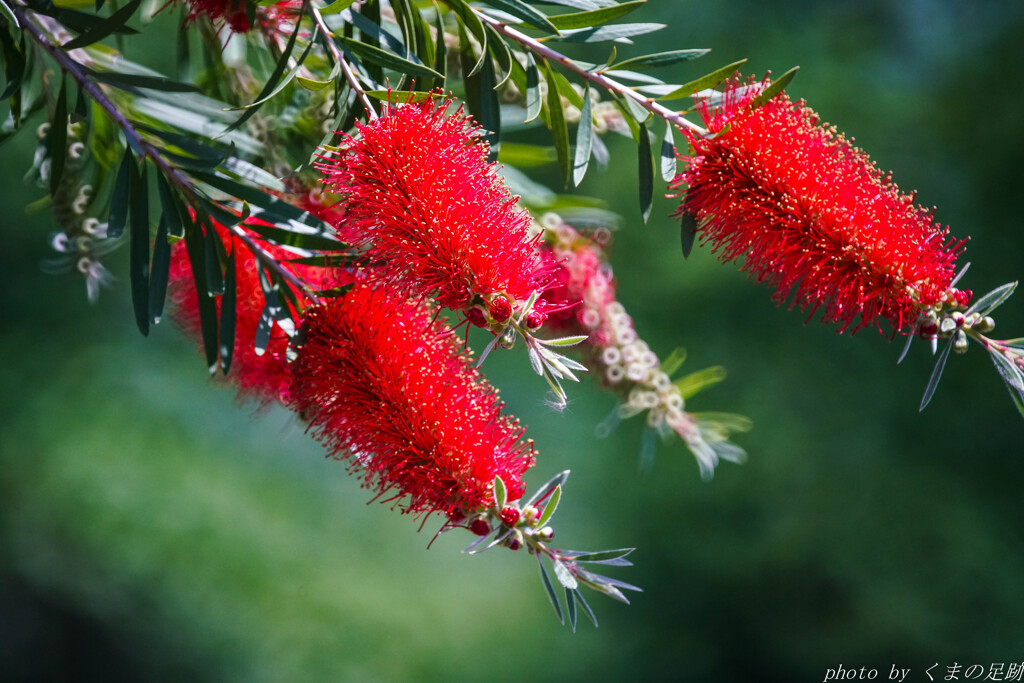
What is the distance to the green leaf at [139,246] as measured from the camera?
0.46 m

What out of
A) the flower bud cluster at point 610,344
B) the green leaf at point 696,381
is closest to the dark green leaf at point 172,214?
the flower bud cluster at point 610,344

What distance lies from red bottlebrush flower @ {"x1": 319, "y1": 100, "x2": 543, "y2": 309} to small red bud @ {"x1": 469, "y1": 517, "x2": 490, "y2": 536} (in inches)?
4.2

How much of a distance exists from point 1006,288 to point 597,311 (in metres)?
0.38

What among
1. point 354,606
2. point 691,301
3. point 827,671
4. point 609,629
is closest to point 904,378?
point 691,301

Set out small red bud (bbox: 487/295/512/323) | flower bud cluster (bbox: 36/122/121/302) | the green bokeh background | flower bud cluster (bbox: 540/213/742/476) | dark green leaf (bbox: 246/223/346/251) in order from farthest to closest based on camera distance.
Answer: the green bokeh background → flower bud cluster (bbox: 540/213/742/476) → flower bud cluster (bbox: 36/122/121/302) → dark green leaf (bbox: 246/223/346/251) → small red bud (bbox: 487/295/512/323)

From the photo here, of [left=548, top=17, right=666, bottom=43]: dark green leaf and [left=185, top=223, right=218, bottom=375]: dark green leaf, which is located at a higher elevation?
[left=548, top=17, right=666, bottom=43]: dark green leaf

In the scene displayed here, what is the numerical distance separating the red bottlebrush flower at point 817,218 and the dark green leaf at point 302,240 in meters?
0.19

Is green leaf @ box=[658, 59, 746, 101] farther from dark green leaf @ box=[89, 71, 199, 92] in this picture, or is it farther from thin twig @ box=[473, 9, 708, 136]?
dark green leaf @ box=[89, 71, 199, 92]

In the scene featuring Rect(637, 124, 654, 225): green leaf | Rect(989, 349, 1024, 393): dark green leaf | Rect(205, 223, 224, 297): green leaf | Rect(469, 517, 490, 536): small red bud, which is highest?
Rect(637, 124, 654, 225): green leaf

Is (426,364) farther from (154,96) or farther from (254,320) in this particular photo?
(154,96)

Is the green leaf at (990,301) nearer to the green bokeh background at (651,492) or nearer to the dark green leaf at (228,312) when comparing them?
the dark green leaf at (228,312)

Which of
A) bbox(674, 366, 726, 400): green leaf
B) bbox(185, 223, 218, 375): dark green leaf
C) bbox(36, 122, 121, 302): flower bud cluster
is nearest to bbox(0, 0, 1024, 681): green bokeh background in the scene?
bbox(674, 366, 726, 400): green leaf

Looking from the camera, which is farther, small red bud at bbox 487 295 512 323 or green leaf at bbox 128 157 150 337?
green leaf at bbox 128 157 150 337

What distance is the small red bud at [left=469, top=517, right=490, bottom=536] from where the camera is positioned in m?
0.39
